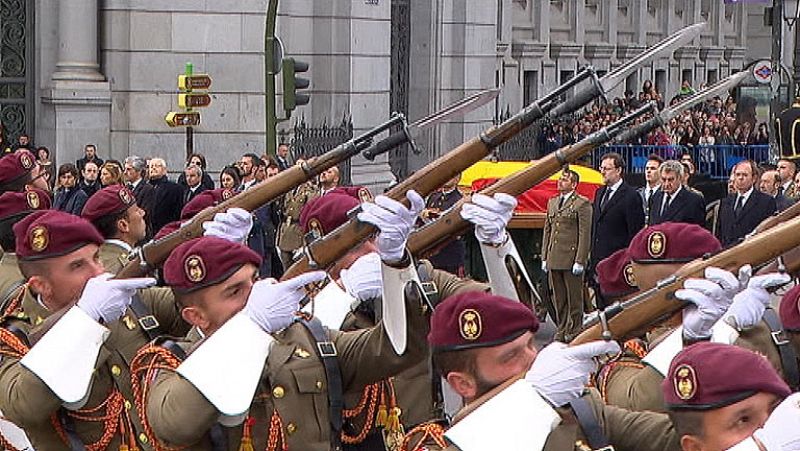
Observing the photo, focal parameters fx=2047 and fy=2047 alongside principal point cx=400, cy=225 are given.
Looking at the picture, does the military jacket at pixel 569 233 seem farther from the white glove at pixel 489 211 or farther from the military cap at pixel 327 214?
the white glove at pixel 489 211

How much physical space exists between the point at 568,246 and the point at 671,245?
10.8 meters

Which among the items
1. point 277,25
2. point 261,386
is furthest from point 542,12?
point 261,386

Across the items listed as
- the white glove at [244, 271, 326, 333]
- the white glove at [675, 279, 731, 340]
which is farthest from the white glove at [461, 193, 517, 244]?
the white glove at [675, 279, 731, 340]

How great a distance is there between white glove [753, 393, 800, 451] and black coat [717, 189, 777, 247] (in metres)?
11.8

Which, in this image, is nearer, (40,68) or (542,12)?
(40,68)

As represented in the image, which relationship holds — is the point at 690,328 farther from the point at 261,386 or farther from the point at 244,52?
the point at 244,52

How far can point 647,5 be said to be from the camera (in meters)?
52.8

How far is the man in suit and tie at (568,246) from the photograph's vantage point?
1819 cm

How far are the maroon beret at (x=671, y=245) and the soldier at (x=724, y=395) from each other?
2.26 m

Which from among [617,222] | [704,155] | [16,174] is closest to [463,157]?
[16,174]

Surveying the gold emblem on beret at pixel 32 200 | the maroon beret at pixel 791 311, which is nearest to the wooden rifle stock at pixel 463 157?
the maroon beret at pixel 791 311

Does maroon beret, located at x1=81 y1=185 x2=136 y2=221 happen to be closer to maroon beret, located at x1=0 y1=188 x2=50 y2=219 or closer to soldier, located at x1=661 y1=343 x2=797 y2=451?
maroon beret, located at x1=0 y1=188 x2=50 y2=219

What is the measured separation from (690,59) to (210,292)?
49955 mm

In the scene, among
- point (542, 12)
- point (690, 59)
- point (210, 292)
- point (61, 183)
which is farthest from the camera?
point (690, 59)
